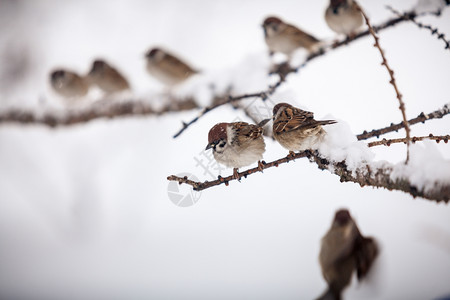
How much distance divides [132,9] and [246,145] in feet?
14.5

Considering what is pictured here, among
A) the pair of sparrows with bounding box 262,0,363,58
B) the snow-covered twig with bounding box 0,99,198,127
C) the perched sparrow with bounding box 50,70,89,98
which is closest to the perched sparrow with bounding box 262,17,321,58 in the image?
the pair of sparrows with bounding box 262,0,363,58

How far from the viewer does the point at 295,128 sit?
4.29 feet

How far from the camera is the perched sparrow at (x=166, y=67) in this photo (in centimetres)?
361

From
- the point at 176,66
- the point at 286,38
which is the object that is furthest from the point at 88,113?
the point at 286,38

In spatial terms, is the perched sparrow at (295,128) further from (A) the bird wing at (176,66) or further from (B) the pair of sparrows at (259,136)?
(A) the bird wing at (176,66)

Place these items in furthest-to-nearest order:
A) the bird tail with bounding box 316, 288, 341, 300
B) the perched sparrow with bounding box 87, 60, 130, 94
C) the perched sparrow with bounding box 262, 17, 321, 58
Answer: the perched sparrow with bounding box 87, 60, 130, 94 < the perched sparrow with bounding box 262, 17, 321, 58 < the bird tail with bounding box 316, 288, 341, 300

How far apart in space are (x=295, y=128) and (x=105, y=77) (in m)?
3.24

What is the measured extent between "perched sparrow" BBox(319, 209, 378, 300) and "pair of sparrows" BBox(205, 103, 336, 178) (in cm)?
40

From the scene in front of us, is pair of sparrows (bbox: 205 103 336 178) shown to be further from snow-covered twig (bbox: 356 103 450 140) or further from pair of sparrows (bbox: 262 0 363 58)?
pair of sparrows (bbox: 262 0 363 58)

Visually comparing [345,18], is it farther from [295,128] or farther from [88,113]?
[88,113]

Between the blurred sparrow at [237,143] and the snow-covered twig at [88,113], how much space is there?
76 centimetres

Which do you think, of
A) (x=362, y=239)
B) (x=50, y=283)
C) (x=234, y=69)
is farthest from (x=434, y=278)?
(x=50, y=283)

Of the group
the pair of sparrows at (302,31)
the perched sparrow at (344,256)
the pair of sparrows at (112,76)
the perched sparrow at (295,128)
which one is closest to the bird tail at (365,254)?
the perched sparrow at (344,256)

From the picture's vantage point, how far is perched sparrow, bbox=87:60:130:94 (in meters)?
3.89
